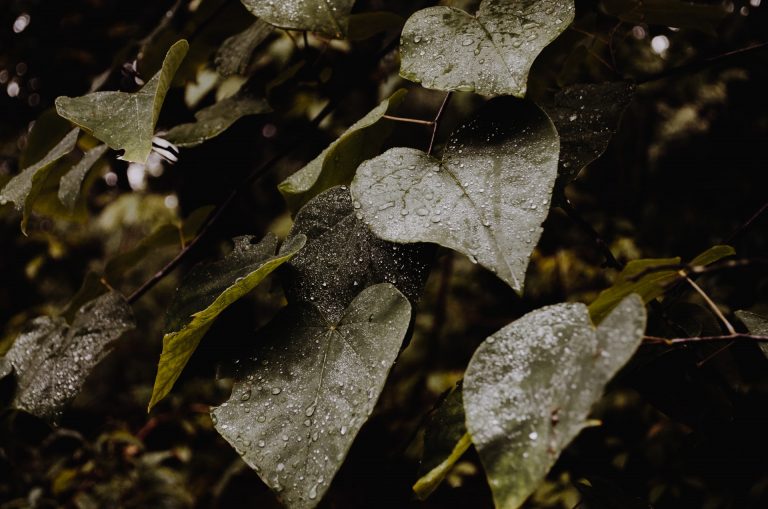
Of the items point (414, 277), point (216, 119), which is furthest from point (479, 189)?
point (216, 119)

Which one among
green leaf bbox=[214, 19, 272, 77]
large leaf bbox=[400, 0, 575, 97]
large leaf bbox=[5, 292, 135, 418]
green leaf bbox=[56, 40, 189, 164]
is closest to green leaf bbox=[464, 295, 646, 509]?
large leaf bbox=[400, 0, 575, 97]

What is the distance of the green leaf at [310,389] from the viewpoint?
0.32 m

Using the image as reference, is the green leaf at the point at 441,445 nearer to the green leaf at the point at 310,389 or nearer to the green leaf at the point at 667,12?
the green leaf at the point at 310,389

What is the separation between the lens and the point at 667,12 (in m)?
0.66

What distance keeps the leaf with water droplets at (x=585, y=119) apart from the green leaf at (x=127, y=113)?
35 centimetres

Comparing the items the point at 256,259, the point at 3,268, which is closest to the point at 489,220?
the point at 256,259

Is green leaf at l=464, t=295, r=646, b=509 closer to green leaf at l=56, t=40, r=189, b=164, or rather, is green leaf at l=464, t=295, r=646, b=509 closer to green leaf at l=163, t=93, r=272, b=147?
green leaf at l=56, t=40, r=189, b=164

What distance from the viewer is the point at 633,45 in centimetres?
199

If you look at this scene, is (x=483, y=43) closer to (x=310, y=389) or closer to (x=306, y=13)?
(x=306, y=13)

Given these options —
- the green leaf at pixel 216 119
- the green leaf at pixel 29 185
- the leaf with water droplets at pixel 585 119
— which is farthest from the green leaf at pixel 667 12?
the green leaf at pixel 29 185

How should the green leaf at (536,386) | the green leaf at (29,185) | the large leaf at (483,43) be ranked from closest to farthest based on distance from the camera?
the green leaf at (536,386) → the large leaf at (483,43) → the green leaf at (29,185)

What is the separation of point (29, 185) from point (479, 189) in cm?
47

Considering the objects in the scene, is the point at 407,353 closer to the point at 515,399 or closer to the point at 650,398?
the point at 650,398

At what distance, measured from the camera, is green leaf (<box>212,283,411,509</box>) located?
32 cm
